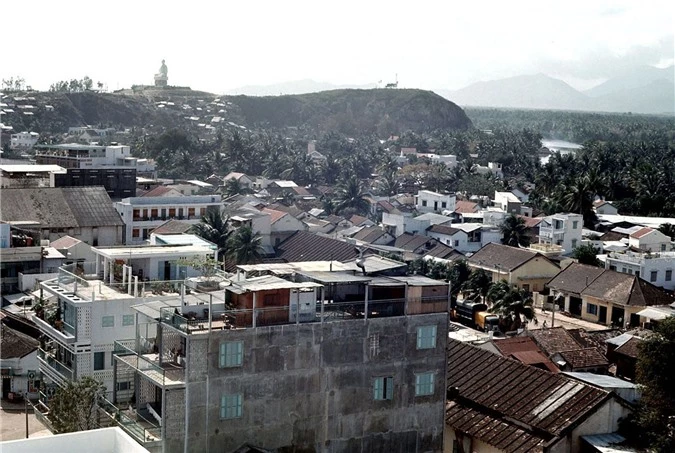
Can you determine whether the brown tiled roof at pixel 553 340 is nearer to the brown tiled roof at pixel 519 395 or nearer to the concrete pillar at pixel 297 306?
the brown tiled roof at pixel 519 395

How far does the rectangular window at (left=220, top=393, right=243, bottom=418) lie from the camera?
1597cm

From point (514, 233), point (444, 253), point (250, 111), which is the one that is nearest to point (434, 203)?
point (514, 233)

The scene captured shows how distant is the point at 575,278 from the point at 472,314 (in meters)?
7.81

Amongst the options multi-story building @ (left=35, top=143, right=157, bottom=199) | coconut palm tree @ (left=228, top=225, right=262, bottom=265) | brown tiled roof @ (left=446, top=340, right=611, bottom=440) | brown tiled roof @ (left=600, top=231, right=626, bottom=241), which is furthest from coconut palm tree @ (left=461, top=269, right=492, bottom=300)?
multi-story building @ (left=35, top=143, right=157, bottom=199)

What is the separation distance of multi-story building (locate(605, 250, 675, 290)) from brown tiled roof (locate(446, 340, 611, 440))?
22196 mm

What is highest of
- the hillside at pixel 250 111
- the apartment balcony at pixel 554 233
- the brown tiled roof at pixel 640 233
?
the hillside at pixel 250 111

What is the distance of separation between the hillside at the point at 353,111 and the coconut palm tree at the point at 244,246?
359ft

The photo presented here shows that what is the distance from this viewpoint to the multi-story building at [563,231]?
51469mm

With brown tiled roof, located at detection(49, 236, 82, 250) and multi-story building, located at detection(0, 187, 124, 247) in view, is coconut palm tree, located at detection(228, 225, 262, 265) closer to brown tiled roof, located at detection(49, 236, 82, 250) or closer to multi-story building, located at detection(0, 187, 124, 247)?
multi-story building, located at detection(0, 187, 124, 247)

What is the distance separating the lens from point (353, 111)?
166m

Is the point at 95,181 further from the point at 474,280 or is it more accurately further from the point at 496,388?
the point at 496,388

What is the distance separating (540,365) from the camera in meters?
27.1

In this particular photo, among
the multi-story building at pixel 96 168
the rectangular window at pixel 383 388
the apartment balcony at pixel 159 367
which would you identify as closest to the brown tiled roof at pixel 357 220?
the multi-story building at pixel 96 168

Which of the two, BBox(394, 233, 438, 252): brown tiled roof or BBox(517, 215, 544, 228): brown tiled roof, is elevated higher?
BBox(517, 215, 544, 228): brown tiled roof
